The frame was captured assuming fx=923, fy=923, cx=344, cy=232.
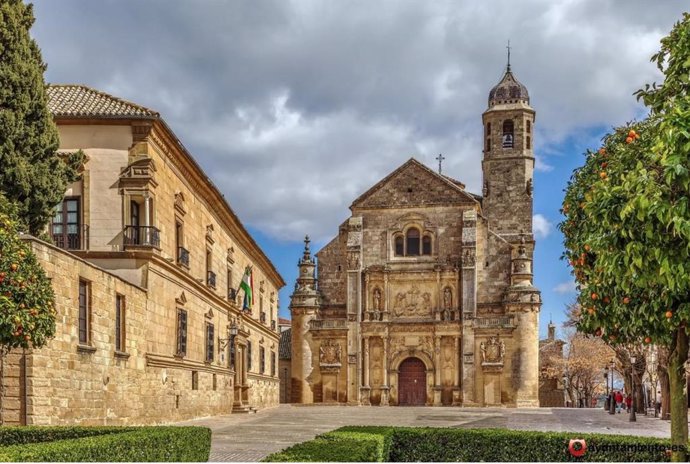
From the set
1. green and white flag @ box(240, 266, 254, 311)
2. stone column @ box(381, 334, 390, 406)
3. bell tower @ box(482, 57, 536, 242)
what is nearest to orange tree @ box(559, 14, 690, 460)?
green and white flag @ box(240, 266, 254, 311)

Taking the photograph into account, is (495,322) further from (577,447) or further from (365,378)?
(577,447)

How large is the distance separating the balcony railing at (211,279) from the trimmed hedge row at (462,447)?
18.1 m

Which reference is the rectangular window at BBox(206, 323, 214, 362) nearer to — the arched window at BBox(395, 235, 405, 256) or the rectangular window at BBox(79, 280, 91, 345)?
the rectangular window at BBox(79, 280, 91, 345)

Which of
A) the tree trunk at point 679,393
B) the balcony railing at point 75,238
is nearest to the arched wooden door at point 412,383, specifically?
the balcony railing at point 75,238

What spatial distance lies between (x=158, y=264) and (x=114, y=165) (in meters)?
3.06

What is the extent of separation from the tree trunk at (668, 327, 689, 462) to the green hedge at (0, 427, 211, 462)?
7.14 meters

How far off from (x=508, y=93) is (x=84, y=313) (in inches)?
1760

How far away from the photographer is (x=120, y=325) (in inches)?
927

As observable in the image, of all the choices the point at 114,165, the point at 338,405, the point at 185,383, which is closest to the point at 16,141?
the point at 114,165

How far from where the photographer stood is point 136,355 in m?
24.6

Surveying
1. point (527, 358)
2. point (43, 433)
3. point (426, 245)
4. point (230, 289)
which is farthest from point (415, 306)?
point (43, 433)

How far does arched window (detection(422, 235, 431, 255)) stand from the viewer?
178 feet

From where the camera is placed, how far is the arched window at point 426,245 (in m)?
54.4

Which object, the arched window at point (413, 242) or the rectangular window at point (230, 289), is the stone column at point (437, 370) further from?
the rectangular window at point (230, 289)
